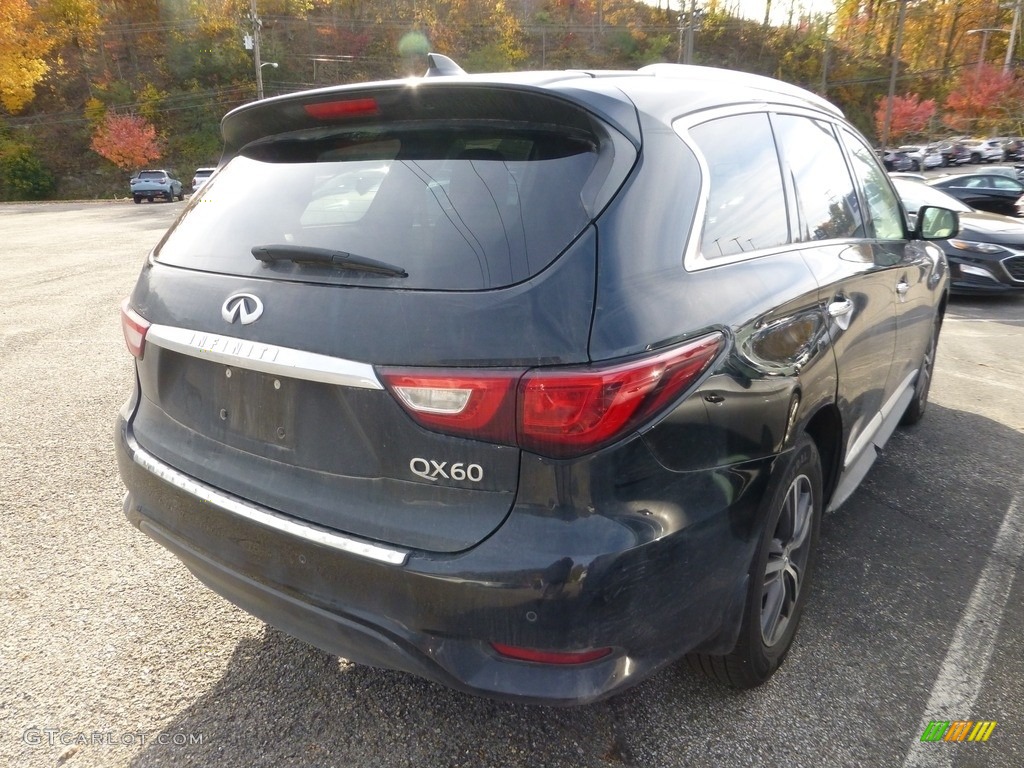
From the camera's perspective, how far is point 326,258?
1876mm

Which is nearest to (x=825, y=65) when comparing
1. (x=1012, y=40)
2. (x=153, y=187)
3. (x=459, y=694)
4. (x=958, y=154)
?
(x=1012, y=40)

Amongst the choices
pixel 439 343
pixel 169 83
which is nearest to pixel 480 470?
pixel 439 343

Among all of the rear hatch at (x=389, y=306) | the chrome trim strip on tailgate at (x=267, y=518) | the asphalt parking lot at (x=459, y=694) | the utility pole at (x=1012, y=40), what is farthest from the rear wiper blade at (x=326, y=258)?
→ the utility pole at (x=1012, y=40)

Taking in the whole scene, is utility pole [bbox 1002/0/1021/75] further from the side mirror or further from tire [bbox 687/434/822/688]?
tire [bbox 687/434/822/688]

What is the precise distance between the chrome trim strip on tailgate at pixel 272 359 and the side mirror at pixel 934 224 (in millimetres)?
3623

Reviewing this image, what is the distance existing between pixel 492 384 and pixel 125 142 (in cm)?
5686

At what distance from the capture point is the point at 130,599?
9.29ft

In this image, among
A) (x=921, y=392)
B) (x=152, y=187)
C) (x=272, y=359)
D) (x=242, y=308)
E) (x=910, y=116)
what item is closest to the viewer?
(x=272, y=359)

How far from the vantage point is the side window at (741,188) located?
2.09 m

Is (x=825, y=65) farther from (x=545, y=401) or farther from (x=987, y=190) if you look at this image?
(x=545, y=401)

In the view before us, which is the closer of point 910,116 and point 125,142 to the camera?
point 125,142

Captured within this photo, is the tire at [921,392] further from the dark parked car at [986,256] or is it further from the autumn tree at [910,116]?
the autumn tree at [910,116]

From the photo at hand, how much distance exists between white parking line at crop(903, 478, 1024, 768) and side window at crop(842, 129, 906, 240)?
152 cm

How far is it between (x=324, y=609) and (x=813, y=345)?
1.64 meters
